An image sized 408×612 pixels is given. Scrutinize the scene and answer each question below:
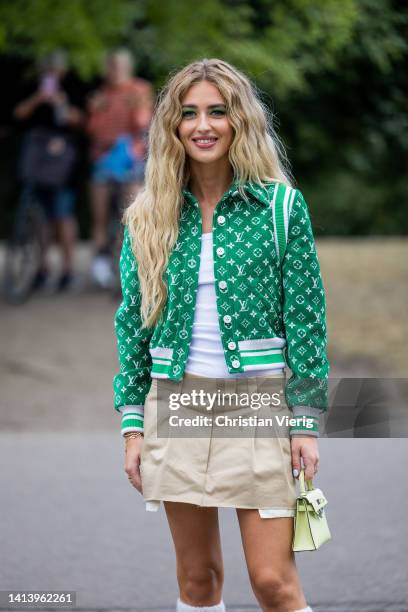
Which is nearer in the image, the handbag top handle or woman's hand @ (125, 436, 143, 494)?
the handbag top handle

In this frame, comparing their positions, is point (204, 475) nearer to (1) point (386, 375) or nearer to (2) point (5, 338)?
(1) point (386, 375)

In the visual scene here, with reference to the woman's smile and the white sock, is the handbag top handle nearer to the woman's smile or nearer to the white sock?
the white sock

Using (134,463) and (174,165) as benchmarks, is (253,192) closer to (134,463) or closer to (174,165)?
(174,165)

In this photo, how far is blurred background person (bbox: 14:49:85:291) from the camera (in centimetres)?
1062

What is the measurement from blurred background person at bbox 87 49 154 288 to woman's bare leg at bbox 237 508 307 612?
24.5 feet

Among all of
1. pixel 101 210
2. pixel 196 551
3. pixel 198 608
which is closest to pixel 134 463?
pixel 196 551

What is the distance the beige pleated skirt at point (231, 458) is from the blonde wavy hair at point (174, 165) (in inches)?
12.5

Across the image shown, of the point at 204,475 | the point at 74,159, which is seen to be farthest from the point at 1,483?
the point at 74,159

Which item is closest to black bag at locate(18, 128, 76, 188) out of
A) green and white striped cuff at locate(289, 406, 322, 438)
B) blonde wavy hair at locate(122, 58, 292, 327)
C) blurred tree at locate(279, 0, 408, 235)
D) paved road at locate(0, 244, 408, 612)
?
paved road at locate(0, 244, 408, 612)

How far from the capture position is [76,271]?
41.0ft

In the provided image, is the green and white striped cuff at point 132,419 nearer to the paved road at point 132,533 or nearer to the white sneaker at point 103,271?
the paved road at point 132,533

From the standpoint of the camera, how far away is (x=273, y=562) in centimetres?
305

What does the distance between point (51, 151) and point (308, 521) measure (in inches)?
317

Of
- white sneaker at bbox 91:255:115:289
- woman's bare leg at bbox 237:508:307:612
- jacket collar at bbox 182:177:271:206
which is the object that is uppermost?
white sneaker at bbox 91:255:115:289
